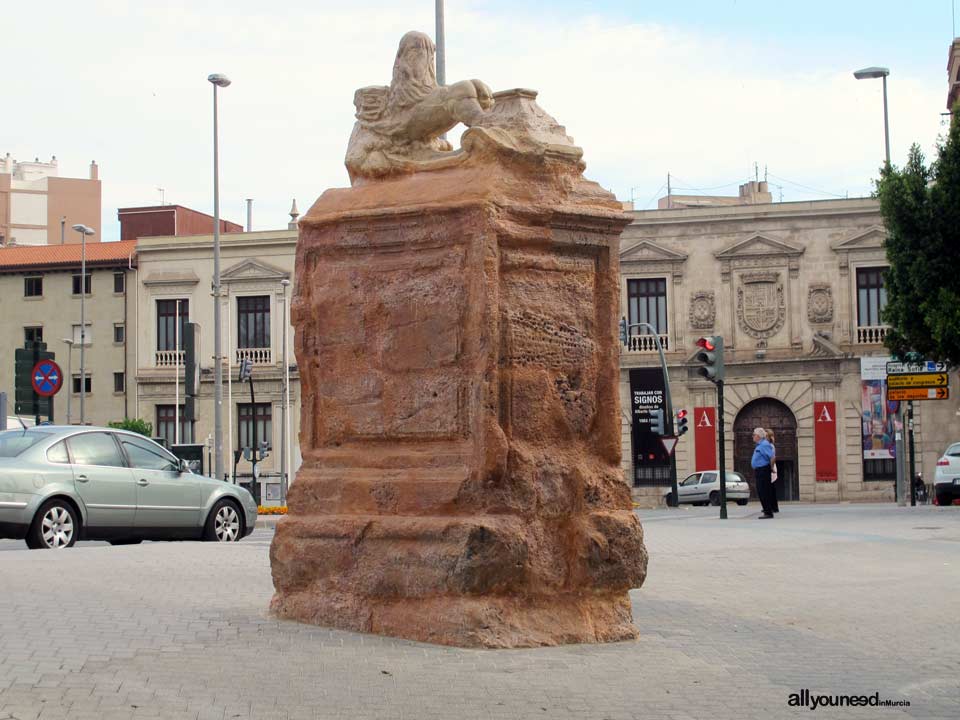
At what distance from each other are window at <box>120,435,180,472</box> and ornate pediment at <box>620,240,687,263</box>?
109 ft

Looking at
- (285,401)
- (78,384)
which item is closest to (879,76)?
(285,401)

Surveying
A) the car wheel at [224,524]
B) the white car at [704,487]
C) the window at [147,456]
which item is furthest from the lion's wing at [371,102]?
the white car at [704,487]

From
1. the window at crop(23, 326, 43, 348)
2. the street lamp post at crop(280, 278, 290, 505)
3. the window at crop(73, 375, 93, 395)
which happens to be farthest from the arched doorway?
the window at crop(23, 326, 43, 348)

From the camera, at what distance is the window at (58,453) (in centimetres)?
1485

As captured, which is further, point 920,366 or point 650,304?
point 650,304

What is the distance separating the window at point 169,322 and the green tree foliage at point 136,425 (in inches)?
117

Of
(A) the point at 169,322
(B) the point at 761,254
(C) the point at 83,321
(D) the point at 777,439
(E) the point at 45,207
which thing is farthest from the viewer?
(E) the point at 45,207

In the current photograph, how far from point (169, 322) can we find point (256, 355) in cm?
352

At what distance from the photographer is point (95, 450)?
50.2ft

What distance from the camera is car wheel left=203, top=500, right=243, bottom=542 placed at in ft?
54.5

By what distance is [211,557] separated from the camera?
12.8 metres

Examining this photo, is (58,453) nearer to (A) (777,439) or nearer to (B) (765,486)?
(B) (765,486)

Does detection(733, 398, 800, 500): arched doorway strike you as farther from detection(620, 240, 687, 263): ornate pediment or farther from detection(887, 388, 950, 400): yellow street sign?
detection(887, 388, 950, 400): yellow street sign

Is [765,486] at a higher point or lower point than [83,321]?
lower
